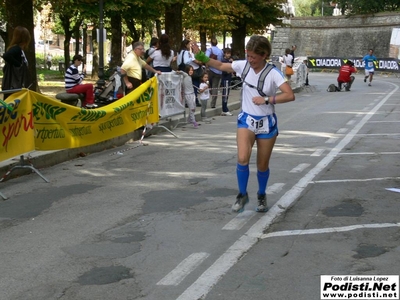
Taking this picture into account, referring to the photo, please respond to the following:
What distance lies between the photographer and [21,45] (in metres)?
12.3

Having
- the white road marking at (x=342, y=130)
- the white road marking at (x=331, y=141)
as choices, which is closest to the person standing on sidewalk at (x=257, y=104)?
the white road marking at (x=331, y=141)

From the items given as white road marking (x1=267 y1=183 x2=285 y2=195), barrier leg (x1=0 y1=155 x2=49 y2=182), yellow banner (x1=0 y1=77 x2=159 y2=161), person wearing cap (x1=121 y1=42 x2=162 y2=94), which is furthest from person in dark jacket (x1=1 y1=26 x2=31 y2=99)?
white road marking (x1=267 y1=183 x2=285 y2=195)

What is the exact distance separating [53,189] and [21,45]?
3.46 m

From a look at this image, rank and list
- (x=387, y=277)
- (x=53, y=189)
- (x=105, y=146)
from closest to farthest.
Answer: (x=387, y=277)
(x=53, y=189)
(x=105, y=146)

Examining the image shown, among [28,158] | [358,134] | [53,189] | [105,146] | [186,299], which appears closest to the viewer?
[186,299]

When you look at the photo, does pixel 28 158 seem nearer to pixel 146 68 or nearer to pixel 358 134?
pixel 146 68

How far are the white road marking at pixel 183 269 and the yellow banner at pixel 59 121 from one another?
4.21m

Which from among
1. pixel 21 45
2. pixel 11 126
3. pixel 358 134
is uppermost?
pixel 21 45

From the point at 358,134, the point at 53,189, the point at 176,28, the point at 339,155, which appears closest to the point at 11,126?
the point at 53,189

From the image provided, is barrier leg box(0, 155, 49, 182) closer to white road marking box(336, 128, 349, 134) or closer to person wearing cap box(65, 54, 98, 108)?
person wearing cap box(65, 54, 98, 108)

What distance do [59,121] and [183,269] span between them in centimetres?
594

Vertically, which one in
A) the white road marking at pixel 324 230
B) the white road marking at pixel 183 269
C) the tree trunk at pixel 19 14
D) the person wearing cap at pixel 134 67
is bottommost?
the white road marking at pixel 324 230

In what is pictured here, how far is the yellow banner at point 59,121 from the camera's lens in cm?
1005

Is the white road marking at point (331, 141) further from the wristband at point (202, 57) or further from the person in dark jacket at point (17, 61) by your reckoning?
the wristband at point (202, 57)
